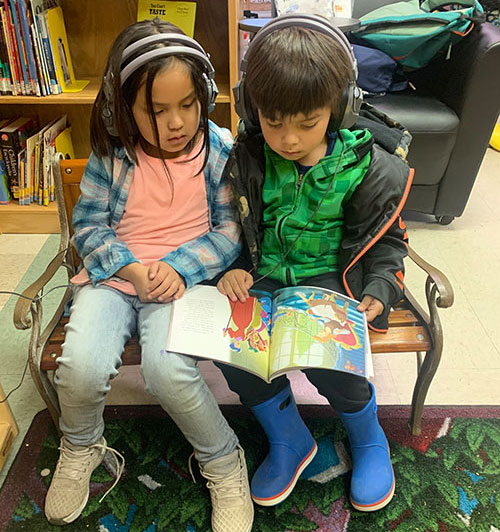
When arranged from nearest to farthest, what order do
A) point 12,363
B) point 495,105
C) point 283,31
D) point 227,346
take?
point 283,31 → point 227,346 → point 12,363 → point 495,105

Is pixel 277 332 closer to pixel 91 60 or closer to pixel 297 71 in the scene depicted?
pixel 297 71

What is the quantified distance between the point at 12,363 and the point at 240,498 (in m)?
0.82

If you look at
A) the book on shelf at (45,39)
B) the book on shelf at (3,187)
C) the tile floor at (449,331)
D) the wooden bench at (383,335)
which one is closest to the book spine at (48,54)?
the book on shelf at (45,39)

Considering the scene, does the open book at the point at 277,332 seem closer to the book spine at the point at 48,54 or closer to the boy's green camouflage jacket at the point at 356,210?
the boy's green camouflage jacket at the point at 356,210

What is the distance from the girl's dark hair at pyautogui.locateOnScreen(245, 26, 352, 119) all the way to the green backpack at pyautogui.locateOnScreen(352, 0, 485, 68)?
115 centimetres

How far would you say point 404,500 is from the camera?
112 centimetres

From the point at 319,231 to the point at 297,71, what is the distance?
13.9 inches

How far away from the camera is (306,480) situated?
1.16 m

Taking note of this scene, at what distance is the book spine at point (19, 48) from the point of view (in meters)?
1.65

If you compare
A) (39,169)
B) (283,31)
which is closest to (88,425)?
(283,31)

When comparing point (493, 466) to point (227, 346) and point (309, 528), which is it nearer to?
point (309, 528)

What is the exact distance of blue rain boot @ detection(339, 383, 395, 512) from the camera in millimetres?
1081

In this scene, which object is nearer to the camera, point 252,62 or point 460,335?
point 252,62

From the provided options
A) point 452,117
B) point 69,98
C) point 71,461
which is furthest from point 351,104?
point 69,98
